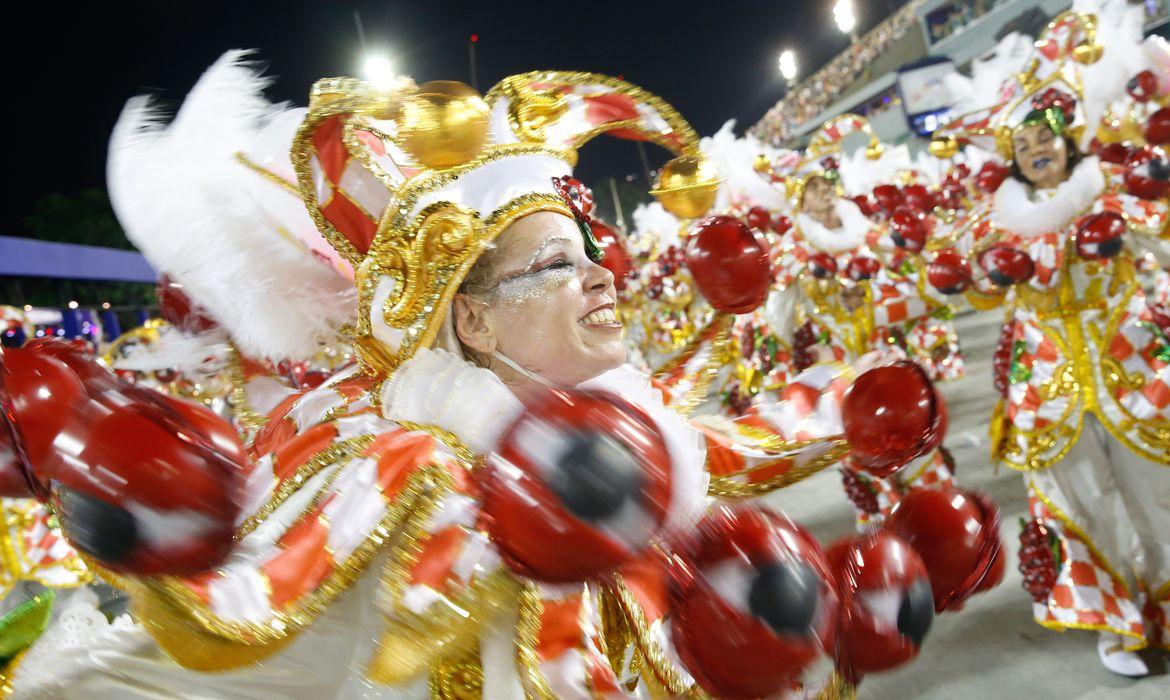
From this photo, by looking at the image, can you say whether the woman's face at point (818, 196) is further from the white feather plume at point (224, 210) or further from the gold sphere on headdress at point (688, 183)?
the white feather plume at point (224, 210)

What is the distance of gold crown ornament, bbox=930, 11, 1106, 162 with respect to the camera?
3.27 metres

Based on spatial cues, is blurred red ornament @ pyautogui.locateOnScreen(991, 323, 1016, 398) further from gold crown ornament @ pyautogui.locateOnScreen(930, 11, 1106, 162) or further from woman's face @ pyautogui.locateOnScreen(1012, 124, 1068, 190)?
gold crown ornament @ pyautogui.locateOnScreen(930, 11, 1106, 162)

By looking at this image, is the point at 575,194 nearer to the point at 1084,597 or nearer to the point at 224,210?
the point at 224,210

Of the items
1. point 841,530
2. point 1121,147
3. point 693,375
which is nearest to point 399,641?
point 693,375

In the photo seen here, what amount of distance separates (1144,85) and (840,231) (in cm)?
218

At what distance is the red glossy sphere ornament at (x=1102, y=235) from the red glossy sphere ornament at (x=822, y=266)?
202 cm

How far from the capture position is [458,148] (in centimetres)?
132

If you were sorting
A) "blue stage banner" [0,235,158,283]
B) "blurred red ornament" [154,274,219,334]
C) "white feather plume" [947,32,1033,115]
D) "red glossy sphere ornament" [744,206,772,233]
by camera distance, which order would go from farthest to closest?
"blue stage banner" [0,235,158,283], "red glossy sphere ornament" [744,206,772,233], "white feather plume" [947,32,1033,115], "blurred red ornament" [154,274,219,334]

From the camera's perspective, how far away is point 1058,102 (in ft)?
10.6

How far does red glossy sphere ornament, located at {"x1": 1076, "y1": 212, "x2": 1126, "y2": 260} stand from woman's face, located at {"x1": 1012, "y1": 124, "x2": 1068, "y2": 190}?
0.30 m

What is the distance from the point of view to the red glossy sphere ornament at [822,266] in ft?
16.6

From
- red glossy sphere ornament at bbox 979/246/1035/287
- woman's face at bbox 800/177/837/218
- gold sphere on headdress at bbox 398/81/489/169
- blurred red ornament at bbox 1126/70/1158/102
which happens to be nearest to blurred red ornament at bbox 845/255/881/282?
woman's face at bbox 800/177/837/218

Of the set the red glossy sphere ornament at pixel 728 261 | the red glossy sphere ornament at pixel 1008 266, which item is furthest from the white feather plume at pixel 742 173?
the red glossy sphere ornament at pixel 728 261

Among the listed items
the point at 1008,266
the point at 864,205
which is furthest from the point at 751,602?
the point at 864,205
